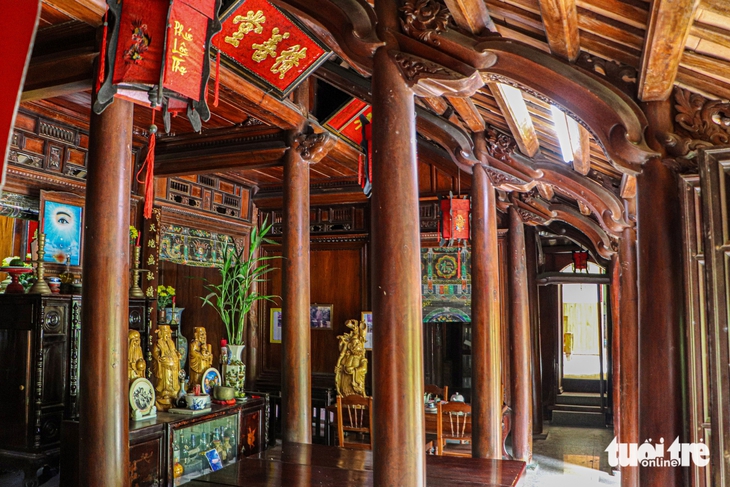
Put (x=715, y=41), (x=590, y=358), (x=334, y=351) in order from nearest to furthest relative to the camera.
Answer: (x=715, y=41), (x=334, y=351), (x=590, y=358)

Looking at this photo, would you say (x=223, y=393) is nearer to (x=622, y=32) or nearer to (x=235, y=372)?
(x=235, y=372)

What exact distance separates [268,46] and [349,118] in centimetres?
177

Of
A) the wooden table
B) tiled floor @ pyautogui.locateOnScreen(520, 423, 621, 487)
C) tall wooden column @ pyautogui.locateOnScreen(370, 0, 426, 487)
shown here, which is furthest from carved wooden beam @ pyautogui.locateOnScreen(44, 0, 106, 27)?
tiled floor @ pyautogui.locateOnScreen(520, 423, 621, 487)

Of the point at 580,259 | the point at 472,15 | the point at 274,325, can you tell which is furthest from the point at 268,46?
the point at 580,259

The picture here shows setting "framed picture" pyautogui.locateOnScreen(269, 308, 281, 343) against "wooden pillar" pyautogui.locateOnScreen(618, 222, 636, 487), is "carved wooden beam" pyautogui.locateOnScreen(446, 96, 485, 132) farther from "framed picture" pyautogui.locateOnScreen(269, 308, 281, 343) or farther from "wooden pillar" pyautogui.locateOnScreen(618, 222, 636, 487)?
"framed picture" pyautogui.locateOnScreen(269, 308, 281, 343)

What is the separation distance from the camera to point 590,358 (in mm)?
12906

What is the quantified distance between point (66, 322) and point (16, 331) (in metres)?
0.36

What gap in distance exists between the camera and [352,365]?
715 centimetres

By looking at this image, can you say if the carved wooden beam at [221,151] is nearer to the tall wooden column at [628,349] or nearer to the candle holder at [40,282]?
the candle holder at [40,282]

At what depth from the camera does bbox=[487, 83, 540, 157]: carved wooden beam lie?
11.4 ft

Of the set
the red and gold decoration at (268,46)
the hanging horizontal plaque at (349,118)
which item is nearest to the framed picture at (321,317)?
the hanging horizontal plaque at (349,118)

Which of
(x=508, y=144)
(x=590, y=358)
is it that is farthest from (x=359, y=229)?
(x=590, y=358)

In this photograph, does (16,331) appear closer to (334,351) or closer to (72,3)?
(72,3)

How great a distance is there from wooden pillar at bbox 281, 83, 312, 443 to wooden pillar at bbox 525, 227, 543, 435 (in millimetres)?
5208
